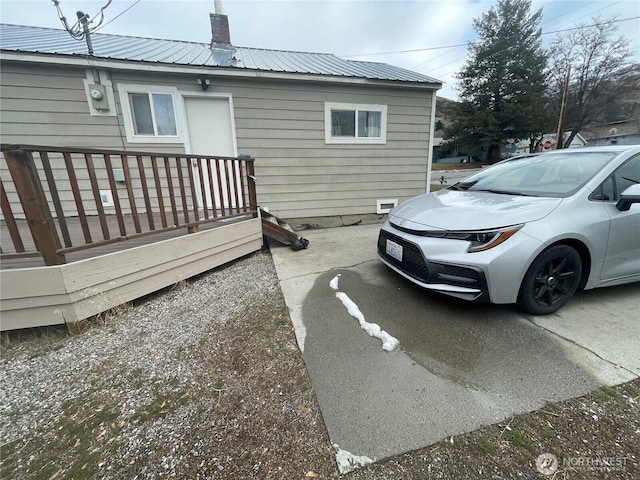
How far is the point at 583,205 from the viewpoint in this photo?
6.89 ft

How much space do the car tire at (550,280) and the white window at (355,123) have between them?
161 inches

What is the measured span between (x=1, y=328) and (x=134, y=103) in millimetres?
3755

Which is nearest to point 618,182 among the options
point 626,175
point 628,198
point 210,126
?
point 626,175

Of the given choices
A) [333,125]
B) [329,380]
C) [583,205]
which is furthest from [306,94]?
[329,380]

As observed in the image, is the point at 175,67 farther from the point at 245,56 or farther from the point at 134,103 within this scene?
the point at 245,56

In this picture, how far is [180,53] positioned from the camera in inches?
197

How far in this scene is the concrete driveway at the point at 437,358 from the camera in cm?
136

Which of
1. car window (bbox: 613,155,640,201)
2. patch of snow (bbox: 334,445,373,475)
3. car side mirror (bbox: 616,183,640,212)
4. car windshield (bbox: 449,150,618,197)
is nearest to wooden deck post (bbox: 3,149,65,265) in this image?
patch of snow (bbox: 334,445,373,475)

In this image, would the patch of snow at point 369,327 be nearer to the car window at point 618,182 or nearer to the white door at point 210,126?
the car window at point 618,182

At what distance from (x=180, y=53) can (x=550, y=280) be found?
6.42 m

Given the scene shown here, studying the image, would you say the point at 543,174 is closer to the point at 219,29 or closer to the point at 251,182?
the point at 251,182

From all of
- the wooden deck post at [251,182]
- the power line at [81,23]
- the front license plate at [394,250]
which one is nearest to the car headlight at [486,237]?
the front license plate at [394,250]
